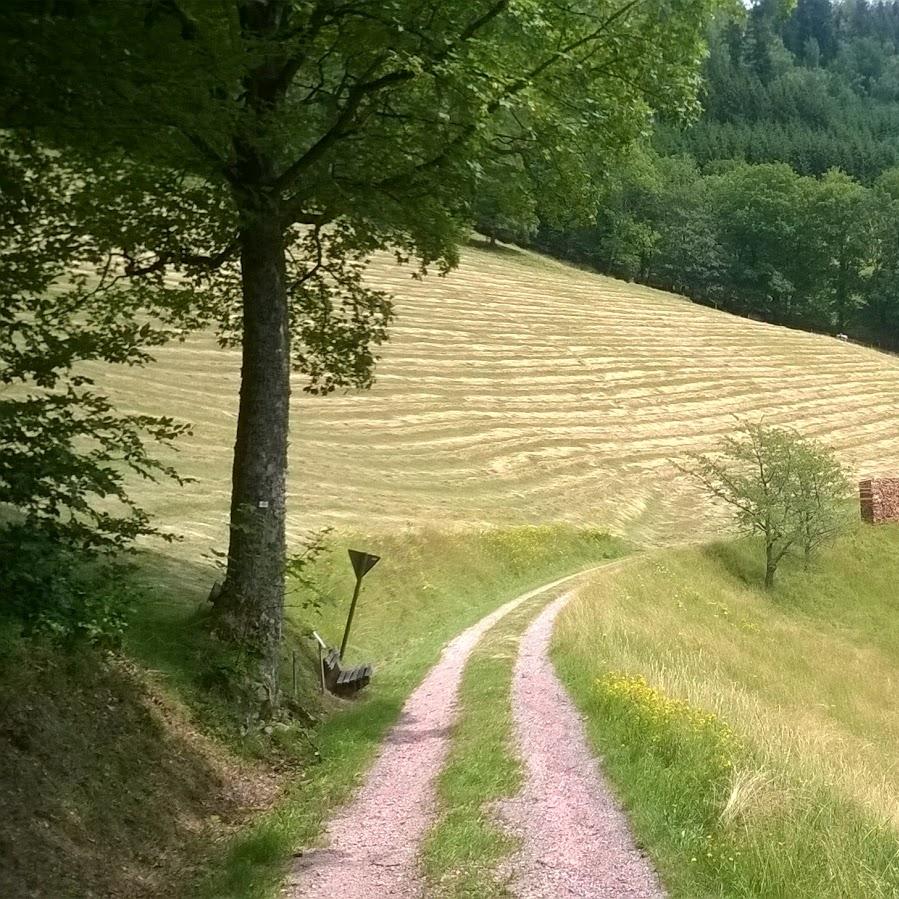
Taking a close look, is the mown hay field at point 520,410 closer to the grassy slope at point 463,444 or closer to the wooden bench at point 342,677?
the grassy slope at point 463,444

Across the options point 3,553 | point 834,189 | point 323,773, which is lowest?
point 323,773

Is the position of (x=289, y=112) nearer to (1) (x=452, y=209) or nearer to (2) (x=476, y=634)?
(1) (x=452, y=209)

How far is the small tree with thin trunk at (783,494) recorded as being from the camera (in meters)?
31.3

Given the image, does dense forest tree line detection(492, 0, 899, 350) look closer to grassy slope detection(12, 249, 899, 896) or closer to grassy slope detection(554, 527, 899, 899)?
grassy slope detection(12, 249, 899, 896)

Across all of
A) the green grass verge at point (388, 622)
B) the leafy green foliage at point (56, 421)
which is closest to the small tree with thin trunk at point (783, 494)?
the green grass verge at point (388, 622)

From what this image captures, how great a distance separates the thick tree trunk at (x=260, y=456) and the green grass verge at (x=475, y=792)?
2.56 meters

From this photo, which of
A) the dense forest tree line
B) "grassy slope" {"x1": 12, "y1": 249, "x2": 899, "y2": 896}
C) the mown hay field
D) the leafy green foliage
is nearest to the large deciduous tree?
the leafy green foliage

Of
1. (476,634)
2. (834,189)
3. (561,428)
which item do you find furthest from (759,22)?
(476,634)

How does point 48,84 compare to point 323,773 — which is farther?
point 323,773

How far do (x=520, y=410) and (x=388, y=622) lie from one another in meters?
26.1

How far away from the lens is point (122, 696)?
8.55 m

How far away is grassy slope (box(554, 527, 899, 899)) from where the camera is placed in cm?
587

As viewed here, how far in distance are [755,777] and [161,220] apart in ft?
29.3

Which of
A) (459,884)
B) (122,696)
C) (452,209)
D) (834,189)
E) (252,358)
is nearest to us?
(459,884)
